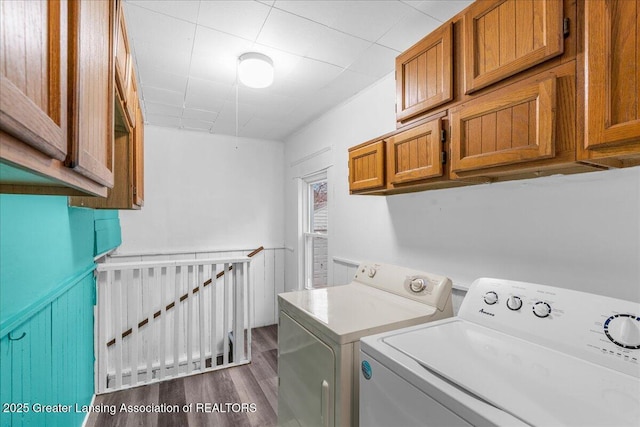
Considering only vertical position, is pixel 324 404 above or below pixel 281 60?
below

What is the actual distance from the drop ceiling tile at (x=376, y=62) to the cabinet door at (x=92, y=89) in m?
1.47

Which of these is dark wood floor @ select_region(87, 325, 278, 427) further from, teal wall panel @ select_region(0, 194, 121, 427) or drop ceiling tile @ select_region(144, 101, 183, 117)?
drop ceiling tile @ select_region(144, 101, 183, 117)

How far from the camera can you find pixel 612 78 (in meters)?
0.80

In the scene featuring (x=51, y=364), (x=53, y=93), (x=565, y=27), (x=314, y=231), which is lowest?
(x=51, y=364)

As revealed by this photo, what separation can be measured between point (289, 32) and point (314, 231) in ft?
7.65

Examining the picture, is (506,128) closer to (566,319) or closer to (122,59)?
(566,319)

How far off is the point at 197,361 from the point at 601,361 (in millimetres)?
3390

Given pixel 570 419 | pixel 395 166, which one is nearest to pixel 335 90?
pixel 395 166

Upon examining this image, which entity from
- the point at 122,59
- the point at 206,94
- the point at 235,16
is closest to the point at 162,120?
the point at 206,94

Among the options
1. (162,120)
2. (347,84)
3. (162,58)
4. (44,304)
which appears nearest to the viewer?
(44,304)

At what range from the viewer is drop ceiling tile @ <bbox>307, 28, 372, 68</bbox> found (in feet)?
5.82

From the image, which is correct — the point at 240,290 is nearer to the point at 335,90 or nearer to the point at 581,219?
the point at 335,90

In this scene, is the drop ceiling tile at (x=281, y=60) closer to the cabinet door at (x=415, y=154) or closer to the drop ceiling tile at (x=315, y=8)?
the drop ceiling tile at (x=315, y=8)

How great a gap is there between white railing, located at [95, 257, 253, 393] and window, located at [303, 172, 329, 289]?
2.86 ft
